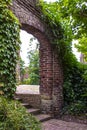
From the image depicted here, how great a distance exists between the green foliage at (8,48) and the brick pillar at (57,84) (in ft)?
8.88

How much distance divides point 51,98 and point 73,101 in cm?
89

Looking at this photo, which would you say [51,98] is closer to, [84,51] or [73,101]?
[73,101]

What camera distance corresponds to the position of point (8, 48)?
232 inches

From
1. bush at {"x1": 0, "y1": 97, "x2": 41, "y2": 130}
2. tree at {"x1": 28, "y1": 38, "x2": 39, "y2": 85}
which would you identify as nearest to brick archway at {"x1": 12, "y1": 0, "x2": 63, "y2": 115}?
bush at {"x1": 0, "y1": 97, "x2": 41, "y2": 130}

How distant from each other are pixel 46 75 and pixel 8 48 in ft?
9.64

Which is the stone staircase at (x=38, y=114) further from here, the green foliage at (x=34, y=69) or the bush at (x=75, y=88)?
the green foliage at (x=34, y=69)

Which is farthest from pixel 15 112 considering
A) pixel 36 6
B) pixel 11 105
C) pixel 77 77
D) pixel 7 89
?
pixel 77 77

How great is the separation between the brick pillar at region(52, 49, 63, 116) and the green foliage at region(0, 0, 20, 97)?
8.88 ft

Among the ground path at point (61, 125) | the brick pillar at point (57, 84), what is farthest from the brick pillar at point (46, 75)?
the ground path at point (61, 125)

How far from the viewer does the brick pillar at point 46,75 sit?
28.0 ft

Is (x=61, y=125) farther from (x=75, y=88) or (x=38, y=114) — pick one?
(x=75, y=88)

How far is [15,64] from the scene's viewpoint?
6.15 m

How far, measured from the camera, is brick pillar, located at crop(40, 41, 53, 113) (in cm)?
853

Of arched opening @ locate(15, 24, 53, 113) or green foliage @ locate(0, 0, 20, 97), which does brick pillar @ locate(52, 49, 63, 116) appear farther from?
green foliage @ locate(0, 0, 20, 97)
